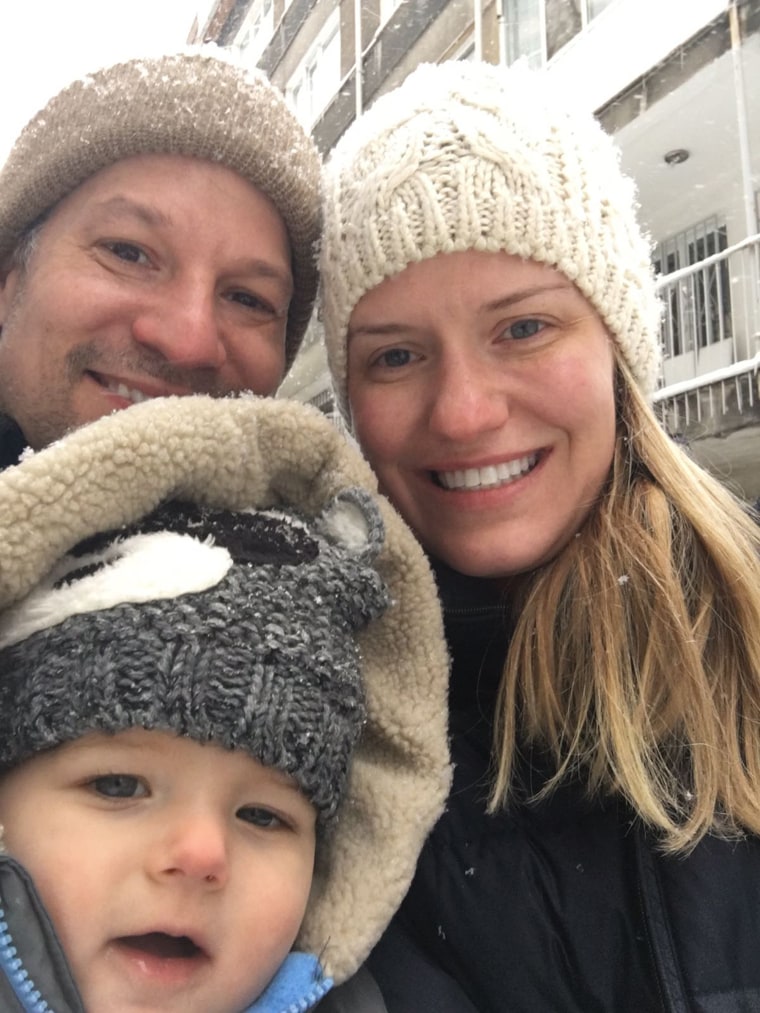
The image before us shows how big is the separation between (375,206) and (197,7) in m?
14.5

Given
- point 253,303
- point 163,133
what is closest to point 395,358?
point 253,303

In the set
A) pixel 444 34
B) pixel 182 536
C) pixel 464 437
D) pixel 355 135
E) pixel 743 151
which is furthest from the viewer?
pixel 444 34

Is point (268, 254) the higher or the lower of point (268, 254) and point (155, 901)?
the higher

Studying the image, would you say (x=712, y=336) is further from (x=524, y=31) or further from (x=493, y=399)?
(x=493, y=399)

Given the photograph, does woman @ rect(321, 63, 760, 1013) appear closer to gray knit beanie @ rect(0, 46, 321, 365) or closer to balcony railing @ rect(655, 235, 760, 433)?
gray knit beanie @ rect(0, 46, 321, 365)

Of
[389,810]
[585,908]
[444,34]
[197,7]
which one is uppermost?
[197,7]

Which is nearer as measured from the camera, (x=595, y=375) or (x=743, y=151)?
(x=595, y=375)

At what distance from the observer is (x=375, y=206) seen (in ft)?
4.74

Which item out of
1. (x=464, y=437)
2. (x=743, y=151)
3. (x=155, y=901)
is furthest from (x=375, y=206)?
(x=743, y=151)

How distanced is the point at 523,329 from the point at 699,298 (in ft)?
17.3

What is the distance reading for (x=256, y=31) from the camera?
13570mm

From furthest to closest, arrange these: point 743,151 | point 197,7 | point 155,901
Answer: point 197,7 < point 743,151 < point 155,901

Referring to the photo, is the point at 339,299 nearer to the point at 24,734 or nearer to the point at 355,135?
the point at 355,135

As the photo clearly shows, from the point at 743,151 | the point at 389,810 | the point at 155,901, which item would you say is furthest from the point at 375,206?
the point at 743,151
